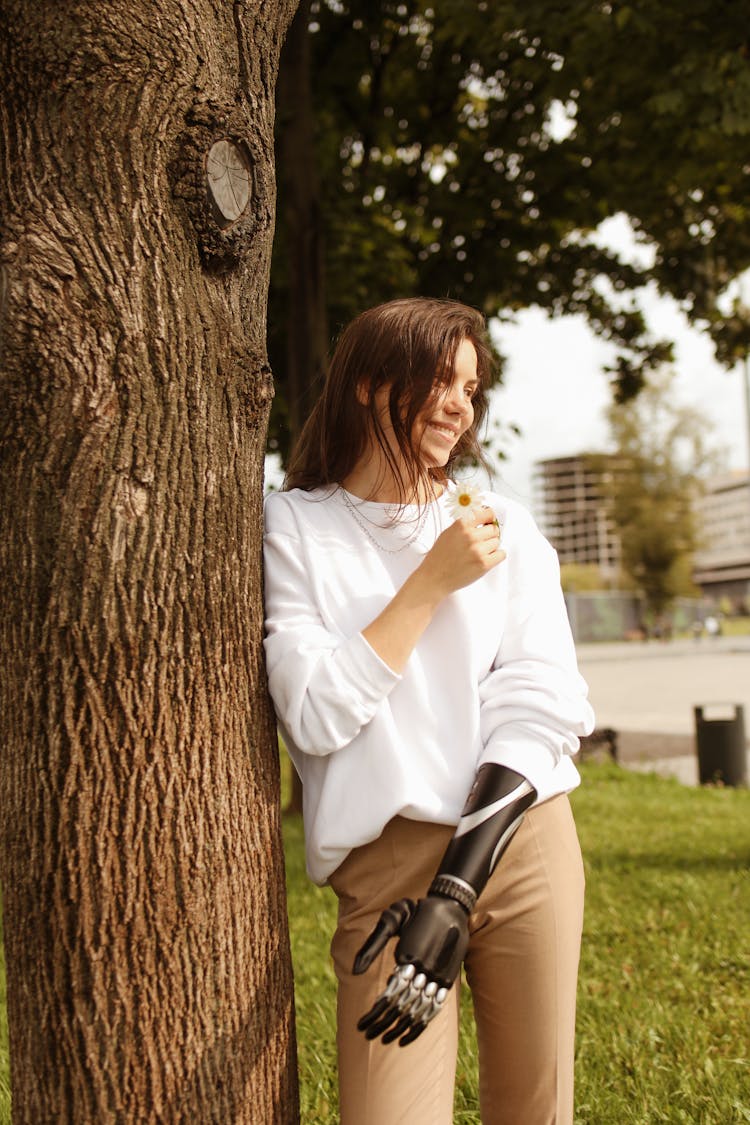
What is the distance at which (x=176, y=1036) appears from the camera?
176 cm

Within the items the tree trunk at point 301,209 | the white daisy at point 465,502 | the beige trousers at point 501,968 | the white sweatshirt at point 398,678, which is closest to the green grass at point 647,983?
the beige trousers at point 501,968

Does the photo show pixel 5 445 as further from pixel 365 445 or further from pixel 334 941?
pixel 334 941

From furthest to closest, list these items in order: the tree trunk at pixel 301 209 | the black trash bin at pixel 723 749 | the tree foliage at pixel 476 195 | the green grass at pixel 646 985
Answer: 1. the black trash bin at pixel 723 749
2. the tree foliage at pixel 476 195
3. the tree trunk at pixel 301 209
4. the green grass at pixel 646 985

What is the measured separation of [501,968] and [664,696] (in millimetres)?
17051

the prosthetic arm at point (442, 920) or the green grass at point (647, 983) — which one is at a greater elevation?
the prosthetic arm at point (442, 920)

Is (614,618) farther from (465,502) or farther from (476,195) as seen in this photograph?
(465,502)

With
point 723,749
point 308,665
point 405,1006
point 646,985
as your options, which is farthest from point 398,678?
point 723,749

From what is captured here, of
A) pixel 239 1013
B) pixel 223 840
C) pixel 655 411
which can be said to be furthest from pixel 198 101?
pixel 655 411

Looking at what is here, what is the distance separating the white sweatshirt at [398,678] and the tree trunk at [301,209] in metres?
6.01

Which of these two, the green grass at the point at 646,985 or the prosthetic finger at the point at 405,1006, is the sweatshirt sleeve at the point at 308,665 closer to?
the prosthetic finger at the point at 405,1006

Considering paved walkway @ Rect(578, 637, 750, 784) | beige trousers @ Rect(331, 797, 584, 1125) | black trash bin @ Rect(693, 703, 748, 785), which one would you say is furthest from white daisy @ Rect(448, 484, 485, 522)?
black trash bin @ Rect(693, 703, 748, 785)

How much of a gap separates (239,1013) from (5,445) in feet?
3.40

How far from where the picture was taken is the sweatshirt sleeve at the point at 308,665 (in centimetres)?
178

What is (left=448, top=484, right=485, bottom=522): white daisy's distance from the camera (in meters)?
1.91
